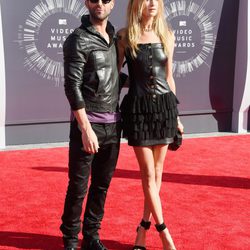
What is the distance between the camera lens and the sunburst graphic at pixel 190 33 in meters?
7.96

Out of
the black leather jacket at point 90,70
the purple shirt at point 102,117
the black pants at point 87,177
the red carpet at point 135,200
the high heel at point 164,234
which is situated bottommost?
the red carpet at point 135,200

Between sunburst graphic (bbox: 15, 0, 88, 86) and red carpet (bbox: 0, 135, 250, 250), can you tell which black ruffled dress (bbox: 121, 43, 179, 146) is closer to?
red carpet (bbox: 0, 135, 250, 250)

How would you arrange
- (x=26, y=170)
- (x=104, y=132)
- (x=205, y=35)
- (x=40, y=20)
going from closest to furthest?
(x=104, y=132)
(x=26, y=170)
(x=40, y=20)
(x=205, y=35)

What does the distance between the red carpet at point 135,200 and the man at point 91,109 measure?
471 millimetres

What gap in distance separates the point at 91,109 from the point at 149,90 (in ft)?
1.34

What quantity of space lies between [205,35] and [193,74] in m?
0.71

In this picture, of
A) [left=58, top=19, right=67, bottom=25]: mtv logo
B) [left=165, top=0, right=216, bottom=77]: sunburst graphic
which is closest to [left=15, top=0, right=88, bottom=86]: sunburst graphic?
[left=58, top=19, right=67, bottom=25]: mtv logo

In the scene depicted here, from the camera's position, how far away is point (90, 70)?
9.69 feet

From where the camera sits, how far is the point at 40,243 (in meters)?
3.53

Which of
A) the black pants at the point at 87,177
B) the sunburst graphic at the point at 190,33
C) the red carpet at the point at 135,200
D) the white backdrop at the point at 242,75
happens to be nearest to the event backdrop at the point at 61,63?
the sunburst graphic at the point at 190,33

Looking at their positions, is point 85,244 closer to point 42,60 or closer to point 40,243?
point 40,243

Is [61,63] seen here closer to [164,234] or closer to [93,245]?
[93,245]

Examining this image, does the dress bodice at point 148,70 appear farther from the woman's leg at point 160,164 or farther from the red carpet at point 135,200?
the red carpet at point 135,200

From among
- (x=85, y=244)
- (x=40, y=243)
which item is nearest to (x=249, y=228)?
(x=85, y=244)
